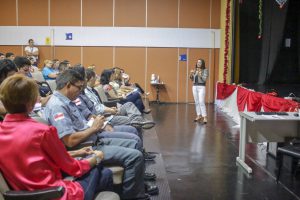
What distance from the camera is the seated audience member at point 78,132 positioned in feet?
8.41

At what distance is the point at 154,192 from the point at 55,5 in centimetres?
901

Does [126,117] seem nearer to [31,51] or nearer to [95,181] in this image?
Answer: [95,181]

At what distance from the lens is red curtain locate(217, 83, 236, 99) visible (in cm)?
874

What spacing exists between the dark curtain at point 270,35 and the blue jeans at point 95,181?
9.18 m

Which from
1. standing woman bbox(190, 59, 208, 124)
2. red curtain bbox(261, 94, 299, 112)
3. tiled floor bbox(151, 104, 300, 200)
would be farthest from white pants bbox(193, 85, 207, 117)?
red curtain bbox(261, 94, 299, 112)

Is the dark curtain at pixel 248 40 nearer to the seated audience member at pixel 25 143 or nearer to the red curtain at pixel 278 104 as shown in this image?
the red curtain at pixel 278 104

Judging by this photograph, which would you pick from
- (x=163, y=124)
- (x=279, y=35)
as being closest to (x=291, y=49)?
(x=279, y=35)

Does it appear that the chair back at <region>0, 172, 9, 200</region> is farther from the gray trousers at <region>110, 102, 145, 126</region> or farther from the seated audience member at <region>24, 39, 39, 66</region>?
the seated audience member at <region>24, 39, 39, 66</region>

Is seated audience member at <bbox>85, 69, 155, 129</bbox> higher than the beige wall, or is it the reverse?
the beige wall

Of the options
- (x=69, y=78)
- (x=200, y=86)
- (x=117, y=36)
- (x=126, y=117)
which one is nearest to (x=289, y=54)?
(x=200, y=86)

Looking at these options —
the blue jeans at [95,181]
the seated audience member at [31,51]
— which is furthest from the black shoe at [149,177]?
the seated audience member at [31,51]

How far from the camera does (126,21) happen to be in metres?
11.0

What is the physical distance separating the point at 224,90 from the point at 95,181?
759cm

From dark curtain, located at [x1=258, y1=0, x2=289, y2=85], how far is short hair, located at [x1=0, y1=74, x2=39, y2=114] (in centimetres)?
982
